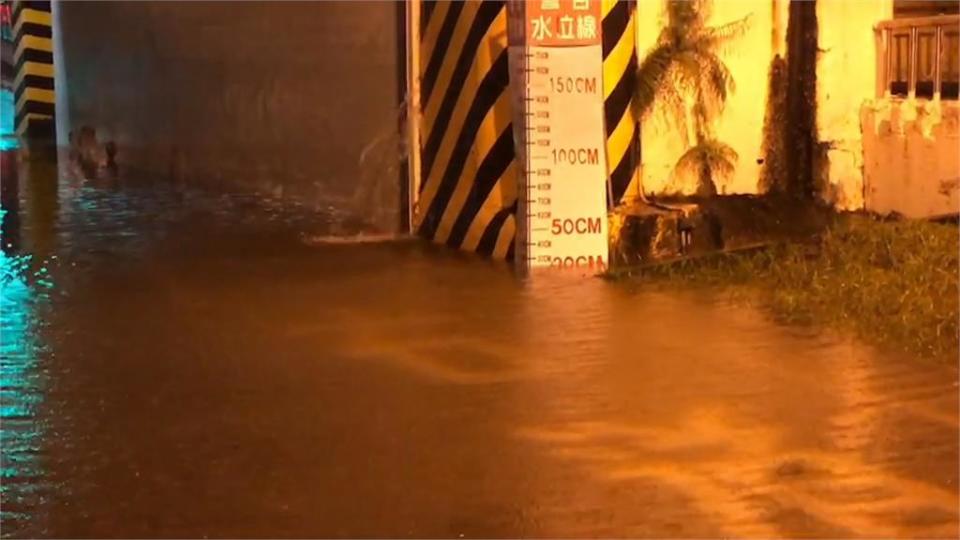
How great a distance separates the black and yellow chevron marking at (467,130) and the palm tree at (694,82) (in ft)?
2.47

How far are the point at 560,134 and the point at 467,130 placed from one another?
0.91m

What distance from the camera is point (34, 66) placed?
1673cm

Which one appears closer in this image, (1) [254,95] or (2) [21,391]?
(2) [21,391]

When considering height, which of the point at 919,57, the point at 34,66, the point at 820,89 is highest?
the point at 34,66

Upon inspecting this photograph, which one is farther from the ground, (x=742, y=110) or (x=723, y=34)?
(x=723, y=34)

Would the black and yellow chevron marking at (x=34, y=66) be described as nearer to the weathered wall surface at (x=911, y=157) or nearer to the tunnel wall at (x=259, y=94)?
the tunnel wall at (x=259, y=94)

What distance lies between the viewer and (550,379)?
4.96 m

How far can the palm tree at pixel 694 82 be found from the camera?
7.26 m

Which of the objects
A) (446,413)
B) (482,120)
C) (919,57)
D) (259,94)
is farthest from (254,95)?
(446,413)

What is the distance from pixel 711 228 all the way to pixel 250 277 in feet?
7.58

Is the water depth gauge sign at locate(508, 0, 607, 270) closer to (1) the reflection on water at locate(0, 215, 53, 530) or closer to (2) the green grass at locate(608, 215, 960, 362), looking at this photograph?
(2) the green grass at locate(608, 215, 960, 362)

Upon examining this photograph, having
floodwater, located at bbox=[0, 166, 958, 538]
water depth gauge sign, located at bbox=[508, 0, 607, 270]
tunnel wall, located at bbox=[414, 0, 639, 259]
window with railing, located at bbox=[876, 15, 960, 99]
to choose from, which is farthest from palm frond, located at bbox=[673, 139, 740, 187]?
floodwater, located at bbox=[0, 166, 958, 538]

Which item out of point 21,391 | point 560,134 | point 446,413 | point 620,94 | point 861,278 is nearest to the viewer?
point 446,413

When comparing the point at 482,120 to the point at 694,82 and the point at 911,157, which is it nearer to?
the point at 694,82
